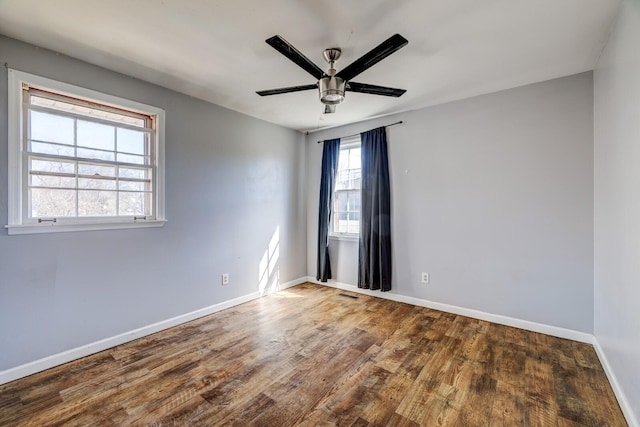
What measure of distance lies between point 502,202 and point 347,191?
201cm

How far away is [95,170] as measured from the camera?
2.40m

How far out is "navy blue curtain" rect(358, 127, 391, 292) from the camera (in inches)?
142

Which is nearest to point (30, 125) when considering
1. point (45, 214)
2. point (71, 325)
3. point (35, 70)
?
point (35, 70)

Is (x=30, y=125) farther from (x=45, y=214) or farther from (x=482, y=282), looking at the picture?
(x=482, y=282)

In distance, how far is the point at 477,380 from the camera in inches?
78.2

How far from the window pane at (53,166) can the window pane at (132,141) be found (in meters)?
0.40

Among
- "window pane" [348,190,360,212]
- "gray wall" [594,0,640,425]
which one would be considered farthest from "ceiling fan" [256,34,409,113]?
"window pane" [348,190,360,212]

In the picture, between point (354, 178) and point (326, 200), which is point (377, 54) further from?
point (326, 200)

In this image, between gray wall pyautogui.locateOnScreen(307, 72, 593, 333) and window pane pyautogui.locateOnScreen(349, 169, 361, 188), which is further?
window pane pyautogui.locateOnScreen(349, 169, 361, 188)

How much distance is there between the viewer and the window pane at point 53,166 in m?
2.13

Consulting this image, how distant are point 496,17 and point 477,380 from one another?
2528 mm

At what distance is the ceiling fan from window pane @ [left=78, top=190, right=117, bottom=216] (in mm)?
1725

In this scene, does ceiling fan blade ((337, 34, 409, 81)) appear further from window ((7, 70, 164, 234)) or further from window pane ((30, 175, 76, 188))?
window pane ((30, 175, 76, 188))

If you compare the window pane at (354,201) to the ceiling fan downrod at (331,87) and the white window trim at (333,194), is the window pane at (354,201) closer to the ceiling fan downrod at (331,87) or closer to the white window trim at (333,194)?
the white window trim at (333,194)
